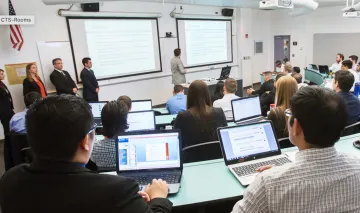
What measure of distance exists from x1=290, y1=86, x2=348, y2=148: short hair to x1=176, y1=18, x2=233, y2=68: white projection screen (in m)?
6.34

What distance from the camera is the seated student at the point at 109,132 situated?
1.86m

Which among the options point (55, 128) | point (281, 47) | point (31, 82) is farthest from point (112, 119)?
point (281, 47)

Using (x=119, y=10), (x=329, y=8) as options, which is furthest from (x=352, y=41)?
(x=119, y=10)

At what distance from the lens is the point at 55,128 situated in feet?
2.74

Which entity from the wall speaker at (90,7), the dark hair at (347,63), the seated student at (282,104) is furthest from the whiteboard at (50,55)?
the dark hair at (347,63)

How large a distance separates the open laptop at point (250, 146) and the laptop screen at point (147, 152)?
13.6 inches

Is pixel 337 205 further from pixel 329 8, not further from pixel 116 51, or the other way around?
pixel 329 8

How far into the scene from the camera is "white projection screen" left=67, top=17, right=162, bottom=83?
5.39 m

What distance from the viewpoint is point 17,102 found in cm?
486

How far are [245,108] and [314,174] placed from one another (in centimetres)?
223

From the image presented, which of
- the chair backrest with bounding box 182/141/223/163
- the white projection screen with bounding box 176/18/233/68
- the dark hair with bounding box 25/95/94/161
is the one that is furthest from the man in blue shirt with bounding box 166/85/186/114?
the white projection screen with bounding box 176/18/233/68

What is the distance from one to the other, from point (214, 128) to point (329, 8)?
833cm

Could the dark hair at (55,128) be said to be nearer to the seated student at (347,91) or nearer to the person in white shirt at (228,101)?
the person in white shirt at (228,101)

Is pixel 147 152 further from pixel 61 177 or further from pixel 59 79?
pixel 59 79
